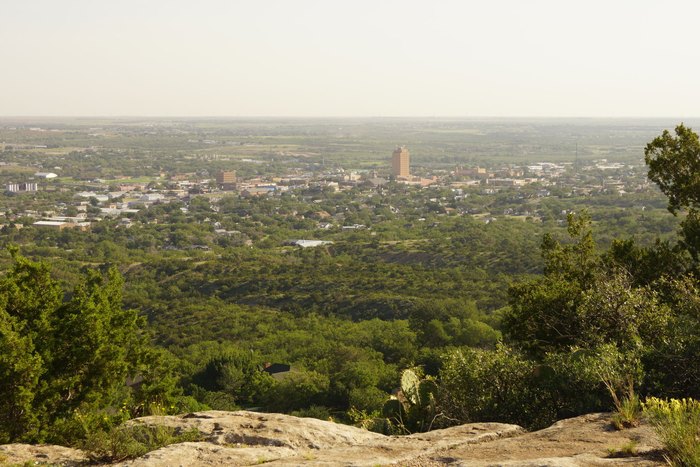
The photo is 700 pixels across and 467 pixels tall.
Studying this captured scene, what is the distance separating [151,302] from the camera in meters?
44.2

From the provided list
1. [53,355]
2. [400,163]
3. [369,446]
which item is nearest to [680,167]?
[369,446]

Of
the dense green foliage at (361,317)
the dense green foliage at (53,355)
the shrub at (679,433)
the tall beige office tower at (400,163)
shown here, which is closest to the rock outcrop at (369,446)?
the shrub at (679,433)

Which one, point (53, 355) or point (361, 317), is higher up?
point (53, 355)

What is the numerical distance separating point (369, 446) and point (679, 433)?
11.1 ft

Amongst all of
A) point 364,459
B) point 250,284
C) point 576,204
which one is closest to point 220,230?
point 250,284

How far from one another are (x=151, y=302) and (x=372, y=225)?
42176 millimetres

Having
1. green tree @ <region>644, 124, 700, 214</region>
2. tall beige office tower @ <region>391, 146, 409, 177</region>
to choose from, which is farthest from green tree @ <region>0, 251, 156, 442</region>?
tall beige office tower @ <region>391, 146, 409, 177</region>

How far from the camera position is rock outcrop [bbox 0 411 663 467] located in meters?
7.57

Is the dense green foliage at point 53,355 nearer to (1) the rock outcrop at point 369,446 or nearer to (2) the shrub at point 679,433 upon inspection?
(1) the rock outcrop at point 369,446

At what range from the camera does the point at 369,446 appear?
28.0 feet

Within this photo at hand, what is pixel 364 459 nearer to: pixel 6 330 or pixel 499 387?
pixel 499 387

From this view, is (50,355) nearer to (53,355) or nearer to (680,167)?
(53,355)

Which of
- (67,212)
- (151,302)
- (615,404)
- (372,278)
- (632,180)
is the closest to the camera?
(615,404)

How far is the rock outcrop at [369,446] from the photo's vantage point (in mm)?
7566
